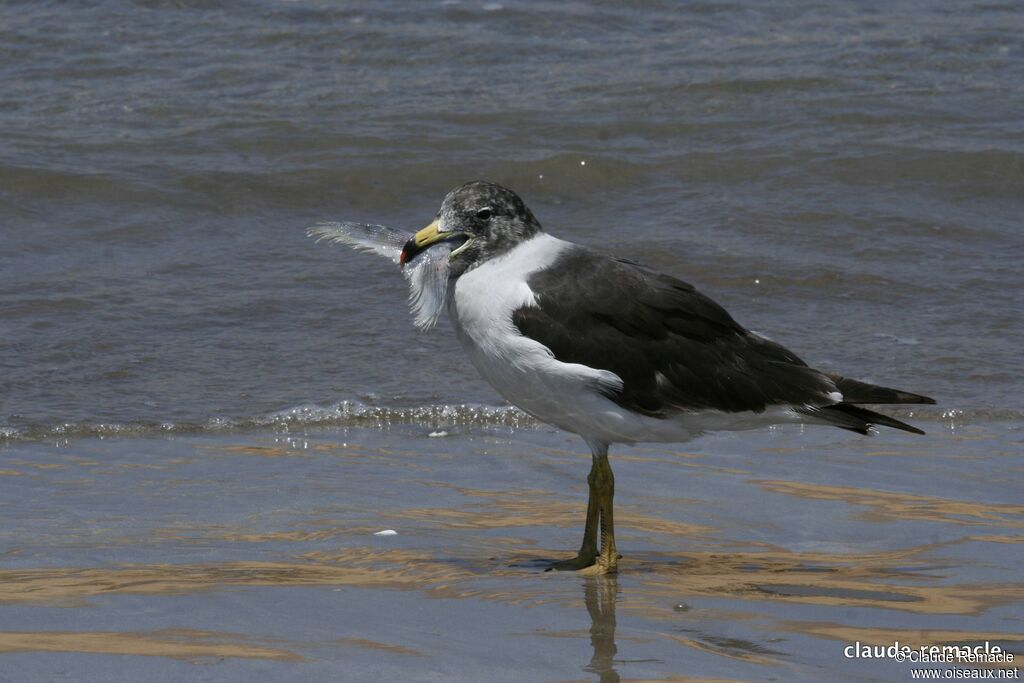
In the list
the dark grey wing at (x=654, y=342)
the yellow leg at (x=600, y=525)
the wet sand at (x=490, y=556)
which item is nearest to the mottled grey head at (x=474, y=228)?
the dark grey wing at (x=654, y=342)

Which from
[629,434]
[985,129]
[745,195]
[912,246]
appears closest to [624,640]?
[629,434]

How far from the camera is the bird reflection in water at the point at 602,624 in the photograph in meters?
3.92

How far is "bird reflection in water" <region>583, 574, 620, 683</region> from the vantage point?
3922 millimetres

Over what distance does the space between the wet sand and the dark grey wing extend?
0.53 meters

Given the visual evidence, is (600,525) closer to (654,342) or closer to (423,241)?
(654,342)

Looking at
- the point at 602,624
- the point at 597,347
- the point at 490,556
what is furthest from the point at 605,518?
the point at 602,624

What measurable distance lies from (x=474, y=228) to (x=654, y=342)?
2.31ft

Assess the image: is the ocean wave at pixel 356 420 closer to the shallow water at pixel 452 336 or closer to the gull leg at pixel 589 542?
the shallow water at pixel 452 336

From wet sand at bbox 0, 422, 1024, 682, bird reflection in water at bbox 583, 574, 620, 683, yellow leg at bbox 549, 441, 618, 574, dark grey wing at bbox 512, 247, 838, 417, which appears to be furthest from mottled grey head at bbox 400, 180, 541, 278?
bird reflection in water at bbox 583, 574, 620, 683

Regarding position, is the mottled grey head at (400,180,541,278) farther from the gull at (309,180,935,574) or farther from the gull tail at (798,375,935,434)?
the gull tail at (798,375,935,434)

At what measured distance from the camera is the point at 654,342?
511 centimetres

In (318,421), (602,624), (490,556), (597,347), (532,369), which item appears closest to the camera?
(602,624)

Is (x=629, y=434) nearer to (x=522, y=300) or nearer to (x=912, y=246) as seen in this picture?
(x=522, y=300)

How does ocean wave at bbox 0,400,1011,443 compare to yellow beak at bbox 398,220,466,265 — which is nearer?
yellow beak at bbox 398,220,466,265
